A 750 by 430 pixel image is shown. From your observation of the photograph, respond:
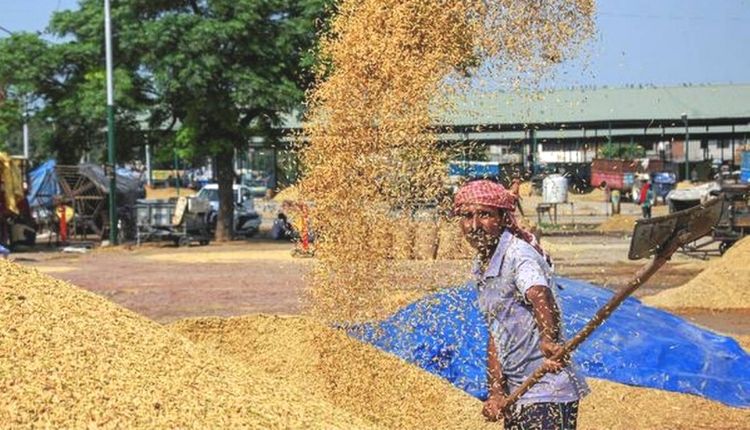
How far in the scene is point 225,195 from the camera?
1056 inches

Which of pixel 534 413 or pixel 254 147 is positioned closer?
pixel 534 413

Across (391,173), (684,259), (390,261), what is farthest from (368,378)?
(684,259)

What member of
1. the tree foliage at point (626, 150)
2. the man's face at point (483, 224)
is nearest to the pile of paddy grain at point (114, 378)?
the man's face at point (483, 224)

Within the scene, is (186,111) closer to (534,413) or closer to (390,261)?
(390,261)

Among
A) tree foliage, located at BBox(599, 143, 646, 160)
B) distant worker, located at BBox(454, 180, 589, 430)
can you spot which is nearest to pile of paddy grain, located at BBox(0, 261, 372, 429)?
distant worker, located at BBox(454, 180, 589, 430)

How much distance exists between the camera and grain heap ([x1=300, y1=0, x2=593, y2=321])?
645 centimetres

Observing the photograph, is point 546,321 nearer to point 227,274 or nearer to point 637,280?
point 637,280

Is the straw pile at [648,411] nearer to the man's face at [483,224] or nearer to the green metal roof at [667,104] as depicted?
the man's face at [483,224]

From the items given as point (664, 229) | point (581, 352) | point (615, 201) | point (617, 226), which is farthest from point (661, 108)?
point (664, 229)

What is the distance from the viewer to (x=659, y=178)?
37.4m

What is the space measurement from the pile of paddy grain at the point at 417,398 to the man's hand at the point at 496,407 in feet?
6.59

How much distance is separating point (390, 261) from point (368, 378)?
718 mm

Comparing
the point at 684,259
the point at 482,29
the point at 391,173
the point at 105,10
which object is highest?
the point at 105,10

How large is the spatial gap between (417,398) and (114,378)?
2.59m
